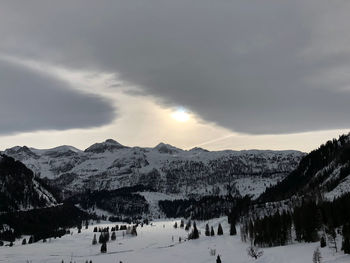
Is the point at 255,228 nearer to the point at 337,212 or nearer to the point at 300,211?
the point at 300,211

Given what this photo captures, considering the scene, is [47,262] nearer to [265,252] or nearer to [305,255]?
[265,252]

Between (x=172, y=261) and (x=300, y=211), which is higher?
(x=300, y=211)

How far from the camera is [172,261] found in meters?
182

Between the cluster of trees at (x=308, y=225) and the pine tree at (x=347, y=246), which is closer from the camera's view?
the pine tree at (x=347, y=246)

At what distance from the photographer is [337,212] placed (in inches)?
6078

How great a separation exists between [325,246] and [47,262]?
420ft

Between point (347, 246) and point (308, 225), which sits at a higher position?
point (308, 225)

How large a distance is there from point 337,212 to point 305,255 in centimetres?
3412

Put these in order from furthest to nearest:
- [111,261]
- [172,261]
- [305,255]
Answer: [111,261] → [172,261] → [305,255]

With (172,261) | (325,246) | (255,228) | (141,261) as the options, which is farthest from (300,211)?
(141,261)

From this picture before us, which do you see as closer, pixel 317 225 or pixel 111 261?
pixel 317 225

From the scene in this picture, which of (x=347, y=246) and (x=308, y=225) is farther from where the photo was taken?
(x=308, y=225)

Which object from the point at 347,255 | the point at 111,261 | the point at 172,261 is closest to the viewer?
the point at 347,255

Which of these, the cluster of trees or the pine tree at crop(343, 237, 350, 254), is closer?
the pine tree at crop(343, 237, 350, 254)
